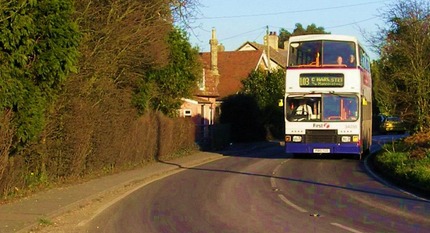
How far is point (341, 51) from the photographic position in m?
25.2

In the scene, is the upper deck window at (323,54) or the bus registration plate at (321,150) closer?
the upper deck window at (323,54)

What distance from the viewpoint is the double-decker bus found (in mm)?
24859

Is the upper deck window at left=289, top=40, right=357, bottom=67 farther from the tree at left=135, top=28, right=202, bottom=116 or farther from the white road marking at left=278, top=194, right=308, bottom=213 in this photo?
the white road marking at left=278, top=194, right=308, bottom=213

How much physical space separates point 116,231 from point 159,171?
11434mm

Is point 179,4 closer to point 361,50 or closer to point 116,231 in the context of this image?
point 361,50

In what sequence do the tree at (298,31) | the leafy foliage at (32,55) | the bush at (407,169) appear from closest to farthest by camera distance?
the leafy foliage at (32,55) → the bush at (407,169) → the tree at (298,31)


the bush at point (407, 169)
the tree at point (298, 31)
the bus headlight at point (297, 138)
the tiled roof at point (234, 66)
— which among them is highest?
the tree at point (298, 31)

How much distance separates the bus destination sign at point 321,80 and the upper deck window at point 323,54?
1.42 feet

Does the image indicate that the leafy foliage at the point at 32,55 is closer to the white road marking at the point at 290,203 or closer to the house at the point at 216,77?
the white road marking at the point at 290,203

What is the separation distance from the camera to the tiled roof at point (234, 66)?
192 ft

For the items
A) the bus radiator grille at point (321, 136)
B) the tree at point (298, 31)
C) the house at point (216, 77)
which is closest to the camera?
the bus radiator grille at point (321, 136)

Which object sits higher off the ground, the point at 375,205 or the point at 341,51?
the point at 341,51

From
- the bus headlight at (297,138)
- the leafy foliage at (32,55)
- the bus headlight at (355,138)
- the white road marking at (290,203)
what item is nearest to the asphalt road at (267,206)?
the white road marking at (290,203)

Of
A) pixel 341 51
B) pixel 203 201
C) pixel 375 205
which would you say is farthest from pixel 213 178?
pixel 341 51
